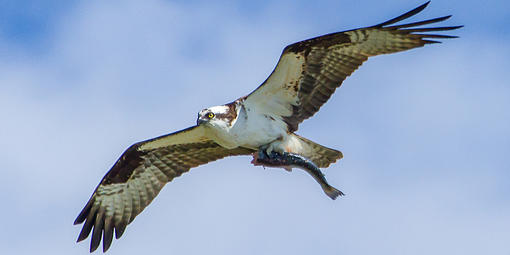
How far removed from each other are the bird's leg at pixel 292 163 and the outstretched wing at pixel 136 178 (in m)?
0.93

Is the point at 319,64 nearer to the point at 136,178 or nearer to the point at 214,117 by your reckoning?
the point at 214,117

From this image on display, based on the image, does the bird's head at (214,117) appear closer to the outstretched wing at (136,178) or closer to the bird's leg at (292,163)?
the bird's leg at (292,163)

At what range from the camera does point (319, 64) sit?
40.4 feet

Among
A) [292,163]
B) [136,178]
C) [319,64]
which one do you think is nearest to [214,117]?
[292,163]

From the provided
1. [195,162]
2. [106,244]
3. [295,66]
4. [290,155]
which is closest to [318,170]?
[290,155]

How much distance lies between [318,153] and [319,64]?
1274mm

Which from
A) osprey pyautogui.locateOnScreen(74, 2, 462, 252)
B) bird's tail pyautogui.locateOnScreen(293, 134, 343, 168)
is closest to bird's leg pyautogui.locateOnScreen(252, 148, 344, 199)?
osprey pyautogui.locateOnScreen(74, 2, 462, 252)

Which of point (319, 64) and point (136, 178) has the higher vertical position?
point (319, 64)

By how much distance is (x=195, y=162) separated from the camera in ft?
44.6

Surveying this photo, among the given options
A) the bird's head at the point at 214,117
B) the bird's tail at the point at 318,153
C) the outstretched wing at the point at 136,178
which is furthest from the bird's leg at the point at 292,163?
the outstretched wing at the point at 136,178

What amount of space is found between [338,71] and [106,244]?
399 centimetres

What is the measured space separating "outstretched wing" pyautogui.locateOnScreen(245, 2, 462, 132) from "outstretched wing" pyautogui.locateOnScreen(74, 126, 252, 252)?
3.84ft

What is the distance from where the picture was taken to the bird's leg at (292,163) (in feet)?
38.9

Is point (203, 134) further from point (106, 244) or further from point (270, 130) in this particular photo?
point (106, 244)
